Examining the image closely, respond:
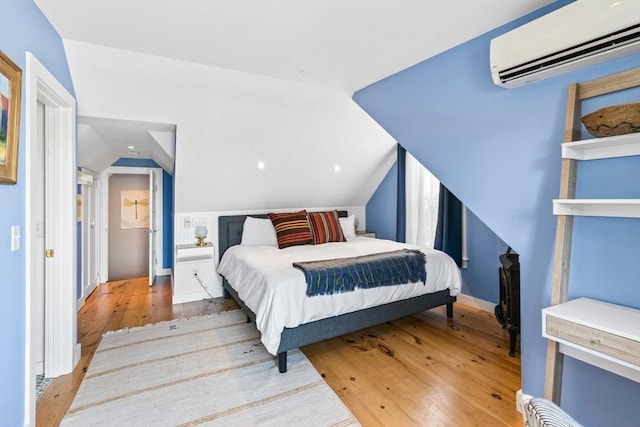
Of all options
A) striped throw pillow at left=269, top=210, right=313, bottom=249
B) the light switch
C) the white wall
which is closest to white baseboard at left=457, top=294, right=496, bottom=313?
striped throw pillow at left=269, top=210, right=313, bottom=249

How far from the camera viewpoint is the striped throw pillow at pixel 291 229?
12.5ft

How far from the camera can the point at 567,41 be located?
1335 mm

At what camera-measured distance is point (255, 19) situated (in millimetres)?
1738


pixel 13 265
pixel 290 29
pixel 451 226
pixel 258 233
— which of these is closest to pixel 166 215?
pixel 258 233

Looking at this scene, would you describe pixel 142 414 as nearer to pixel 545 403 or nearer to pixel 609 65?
pixel 545 403

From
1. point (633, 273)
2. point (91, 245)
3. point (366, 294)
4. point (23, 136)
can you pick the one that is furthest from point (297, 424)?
point (91, 245)

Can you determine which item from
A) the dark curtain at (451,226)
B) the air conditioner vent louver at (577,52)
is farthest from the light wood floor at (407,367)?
the air conditioner vent louver at (577,52)

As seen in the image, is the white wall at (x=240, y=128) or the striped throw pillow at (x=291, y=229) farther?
the striped throw pillow at (x=291, y=229)

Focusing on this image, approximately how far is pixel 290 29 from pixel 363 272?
1876 mm

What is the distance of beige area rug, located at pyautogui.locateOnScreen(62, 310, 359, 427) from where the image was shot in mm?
1802

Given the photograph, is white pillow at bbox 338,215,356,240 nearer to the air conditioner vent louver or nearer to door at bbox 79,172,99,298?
the air conditioner vent louver

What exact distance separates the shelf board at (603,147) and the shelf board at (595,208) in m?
0.23

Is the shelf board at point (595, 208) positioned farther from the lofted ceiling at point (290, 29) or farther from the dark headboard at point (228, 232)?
the dark headboard at point (228, 232)

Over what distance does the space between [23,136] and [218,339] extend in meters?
2.09
